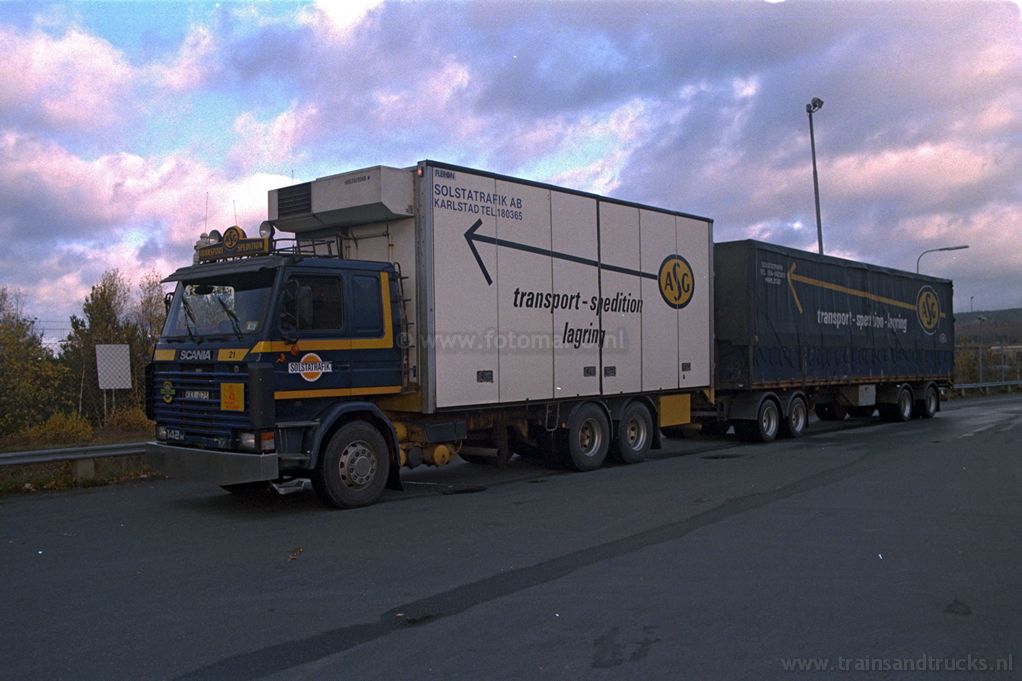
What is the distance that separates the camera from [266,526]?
27.4 feet

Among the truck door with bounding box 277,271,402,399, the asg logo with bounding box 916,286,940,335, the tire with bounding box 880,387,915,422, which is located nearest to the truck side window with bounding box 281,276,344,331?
the truck door with bounding box 277,271,402,399

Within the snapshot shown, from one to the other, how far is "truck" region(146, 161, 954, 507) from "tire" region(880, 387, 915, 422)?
317 inches

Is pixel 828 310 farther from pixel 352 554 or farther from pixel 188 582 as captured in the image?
→ pixel 188 582

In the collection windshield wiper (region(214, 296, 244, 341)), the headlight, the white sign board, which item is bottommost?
the headlight

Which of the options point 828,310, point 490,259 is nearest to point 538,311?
point 490,259

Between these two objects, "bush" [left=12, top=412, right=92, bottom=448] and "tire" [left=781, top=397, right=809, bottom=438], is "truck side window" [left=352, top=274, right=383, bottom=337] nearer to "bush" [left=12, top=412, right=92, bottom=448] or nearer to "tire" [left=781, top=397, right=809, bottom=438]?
"bush" [left=12, top=412, right=92, bottom=448]

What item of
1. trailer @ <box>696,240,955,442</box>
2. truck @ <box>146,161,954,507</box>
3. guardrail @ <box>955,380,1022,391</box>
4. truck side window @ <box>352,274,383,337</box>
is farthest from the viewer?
guardrail @ <box>955,380,1022,391</box>

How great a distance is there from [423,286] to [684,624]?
5.82m

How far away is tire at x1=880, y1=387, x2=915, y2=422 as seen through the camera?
22578 millimetres

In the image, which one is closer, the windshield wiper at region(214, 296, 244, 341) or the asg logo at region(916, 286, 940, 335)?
the windshield wiper at region(214, 296, 244, 341)

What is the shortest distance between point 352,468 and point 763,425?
10.2 metres

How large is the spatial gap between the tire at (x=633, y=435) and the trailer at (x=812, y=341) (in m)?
2.47

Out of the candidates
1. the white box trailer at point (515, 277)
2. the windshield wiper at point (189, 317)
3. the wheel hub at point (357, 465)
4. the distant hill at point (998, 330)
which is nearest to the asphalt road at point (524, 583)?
the wheel hub at point (357, 465)

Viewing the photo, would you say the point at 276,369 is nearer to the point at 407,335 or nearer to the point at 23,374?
the point at 407,335
